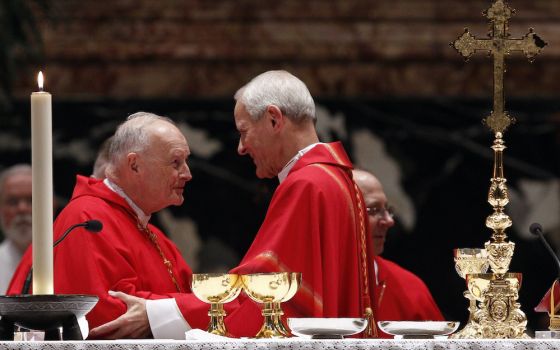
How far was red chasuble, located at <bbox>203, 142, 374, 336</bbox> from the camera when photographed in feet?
19.6

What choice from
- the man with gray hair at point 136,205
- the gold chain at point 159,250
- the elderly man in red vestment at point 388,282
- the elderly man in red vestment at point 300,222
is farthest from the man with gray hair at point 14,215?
the elderly man in red vestment at point 300,222

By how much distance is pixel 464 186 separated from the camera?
10.8 m

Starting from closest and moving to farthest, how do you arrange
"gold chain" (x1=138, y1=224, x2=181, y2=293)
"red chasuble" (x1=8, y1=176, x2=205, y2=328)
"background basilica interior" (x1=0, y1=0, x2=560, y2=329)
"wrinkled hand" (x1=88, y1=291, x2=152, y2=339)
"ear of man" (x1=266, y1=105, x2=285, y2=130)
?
"wrinkled hand" (x1=88, y1=291, x2=152, y2=339), "red chasuble" (x1=8, y1=176, x2=205, y2=328), "ear of man" (x1=266, y1=105, x2=285, y2=130), "gold chain" (x1=138, y1=224, x2=181, y2=293), "background basilica interior" (x1=0, y1=0, x2=560, y2=329)

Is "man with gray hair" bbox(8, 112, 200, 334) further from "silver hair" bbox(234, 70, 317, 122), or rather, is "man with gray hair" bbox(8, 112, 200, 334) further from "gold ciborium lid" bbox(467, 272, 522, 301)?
"gold ciborium lid" bbox(467, 272, 522, 301)

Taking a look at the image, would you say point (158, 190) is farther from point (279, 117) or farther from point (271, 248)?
point (271, 248)

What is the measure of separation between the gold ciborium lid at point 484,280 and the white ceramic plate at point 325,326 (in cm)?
44

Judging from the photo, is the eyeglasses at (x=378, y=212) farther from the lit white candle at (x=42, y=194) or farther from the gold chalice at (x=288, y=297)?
the lit white candle at (x=42, y=194)

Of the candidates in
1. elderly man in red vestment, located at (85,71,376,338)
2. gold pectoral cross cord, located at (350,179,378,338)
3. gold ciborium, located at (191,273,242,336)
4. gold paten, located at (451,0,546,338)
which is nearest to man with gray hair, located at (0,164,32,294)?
elderly man in red vestment, located at (85,71,376,338)

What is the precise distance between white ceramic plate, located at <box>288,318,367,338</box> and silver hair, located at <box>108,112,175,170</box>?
2284mm

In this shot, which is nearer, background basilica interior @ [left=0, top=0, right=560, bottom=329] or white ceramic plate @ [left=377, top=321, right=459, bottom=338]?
white ceramic plate @ [left=377, top=321, right=459, bottom=338]

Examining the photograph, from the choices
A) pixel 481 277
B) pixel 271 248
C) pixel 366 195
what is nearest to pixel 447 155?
pixel 366 195

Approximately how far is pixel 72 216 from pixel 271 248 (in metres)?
1.18

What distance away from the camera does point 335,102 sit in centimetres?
1084

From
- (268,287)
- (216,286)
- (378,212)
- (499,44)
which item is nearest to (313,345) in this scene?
(268,287)
